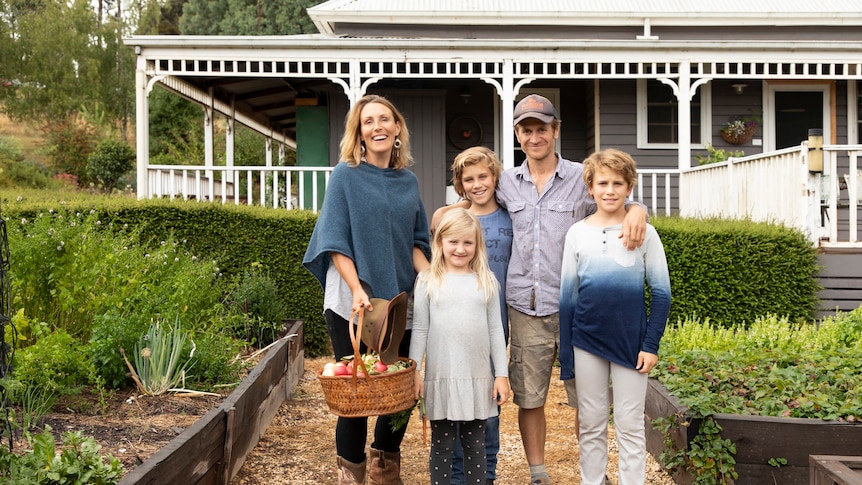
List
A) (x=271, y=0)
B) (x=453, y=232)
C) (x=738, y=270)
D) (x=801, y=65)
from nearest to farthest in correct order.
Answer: (x=453, y=232) < (x=738, y=270) < (x=801, y=65) < (x=271, y=0)

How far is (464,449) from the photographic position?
385 centimetres

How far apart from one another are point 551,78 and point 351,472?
11.3 meters

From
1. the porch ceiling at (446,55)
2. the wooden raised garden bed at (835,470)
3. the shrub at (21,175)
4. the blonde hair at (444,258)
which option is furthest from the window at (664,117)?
the shrub at (21,175)

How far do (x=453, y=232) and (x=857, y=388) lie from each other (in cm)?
234

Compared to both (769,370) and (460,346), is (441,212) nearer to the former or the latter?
(460,346)

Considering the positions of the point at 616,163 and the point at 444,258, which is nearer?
the point at 616,163

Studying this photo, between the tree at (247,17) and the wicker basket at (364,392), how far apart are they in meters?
33.7

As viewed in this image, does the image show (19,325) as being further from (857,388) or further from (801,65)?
(801,65)

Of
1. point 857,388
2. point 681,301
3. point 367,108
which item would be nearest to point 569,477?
point 857,388

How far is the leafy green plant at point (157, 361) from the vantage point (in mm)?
4859

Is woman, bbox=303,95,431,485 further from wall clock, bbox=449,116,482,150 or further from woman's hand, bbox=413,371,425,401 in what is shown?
wall clock, bbox=449,116,482,150

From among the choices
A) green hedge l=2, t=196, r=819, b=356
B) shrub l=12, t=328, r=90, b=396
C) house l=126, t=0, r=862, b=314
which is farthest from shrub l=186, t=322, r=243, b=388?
house l=126, t=0, r=862, b=314

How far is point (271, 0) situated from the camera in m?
37.7

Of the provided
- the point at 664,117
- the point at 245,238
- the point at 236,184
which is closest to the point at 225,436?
the point at 245,238
